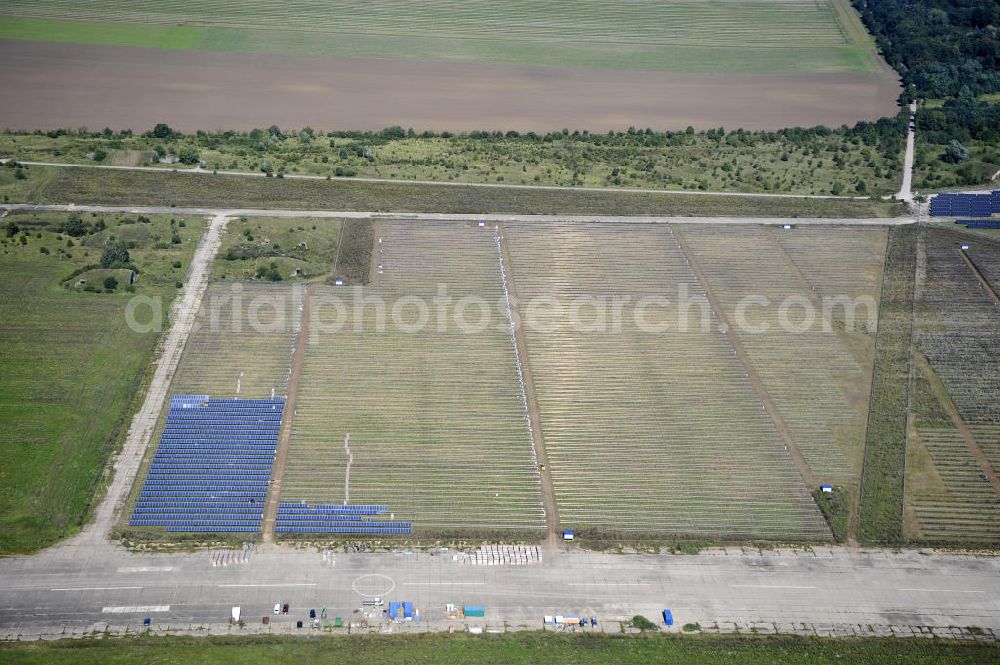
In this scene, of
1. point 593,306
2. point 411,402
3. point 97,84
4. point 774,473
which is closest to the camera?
point 774,473

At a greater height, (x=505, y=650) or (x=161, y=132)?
(x=161, y=132)

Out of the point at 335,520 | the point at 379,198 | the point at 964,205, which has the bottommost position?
the point at 335,520

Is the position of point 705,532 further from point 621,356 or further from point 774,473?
point 621,356

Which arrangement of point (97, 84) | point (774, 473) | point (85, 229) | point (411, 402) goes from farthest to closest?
point (97, 84), point (85, 229), point (411, 402), point (774, 473)

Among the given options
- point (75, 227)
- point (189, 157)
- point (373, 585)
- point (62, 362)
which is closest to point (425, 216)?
point (189, 157)

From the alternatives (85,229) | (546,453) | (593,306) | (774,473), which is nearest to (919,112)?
(593,306)

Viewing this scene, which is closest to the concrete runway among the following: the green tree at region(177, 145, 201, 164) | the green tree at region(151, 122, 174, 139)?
the green tree at region(177, 145, 201, 164)

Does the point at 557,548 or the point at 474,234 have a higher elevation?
the point at 474,234

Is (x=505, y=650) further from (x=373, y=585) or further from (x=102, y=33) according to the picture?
(x=102, y=33)

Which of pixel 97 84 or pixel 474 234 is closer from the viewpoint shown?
pixel 474 234
